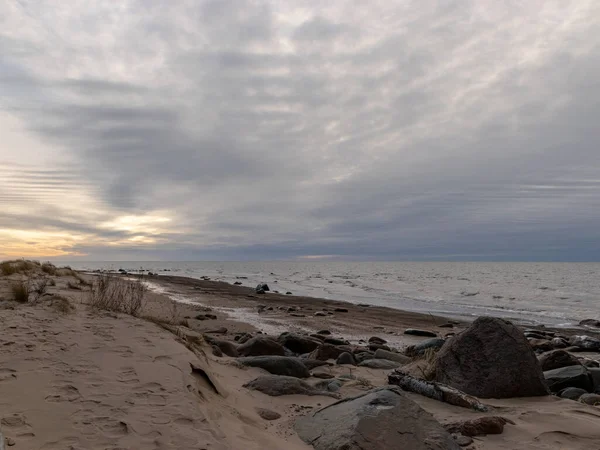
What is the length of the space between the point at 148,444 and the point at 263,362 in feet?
16.1

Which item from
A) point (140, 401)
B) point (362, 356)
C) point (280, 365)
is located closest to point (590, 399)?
point (362, 356)

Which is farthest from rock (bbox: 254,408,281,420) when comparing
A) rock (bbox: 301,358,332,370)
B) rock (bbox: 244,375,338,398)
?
rock (bbox: 301,358,332,370)

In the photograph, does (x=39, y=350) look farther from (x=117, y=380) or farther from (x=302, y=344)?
(x=302, y=344)

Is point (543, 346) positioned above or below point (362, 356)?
below

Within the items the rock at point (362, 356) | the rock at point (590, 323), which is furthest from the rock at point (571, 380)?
the rock at point (590, 323)

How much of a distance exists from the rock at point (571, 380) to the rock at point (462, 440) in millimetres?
3869

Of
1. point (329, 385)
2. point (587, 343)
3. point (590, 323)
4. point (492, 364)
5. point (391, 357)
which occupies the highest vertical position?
point (492, 364)

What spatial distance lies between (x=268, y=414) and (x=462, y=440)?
2211 millimetres

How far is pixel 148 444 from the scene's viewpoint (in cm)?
Answer: 331

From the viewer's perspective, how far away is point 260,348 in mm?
9430

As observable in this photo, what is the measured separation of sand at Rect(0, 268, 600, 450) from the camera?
347 centimetres

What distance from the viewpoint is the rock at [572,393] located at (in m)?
7.08

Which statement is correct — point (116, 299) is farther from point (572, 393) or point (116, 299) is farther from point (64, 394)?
point (572, 393)

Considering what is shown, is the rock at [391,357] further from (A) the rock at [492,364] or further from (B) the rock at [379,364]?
(A) the rock at [492,364]
